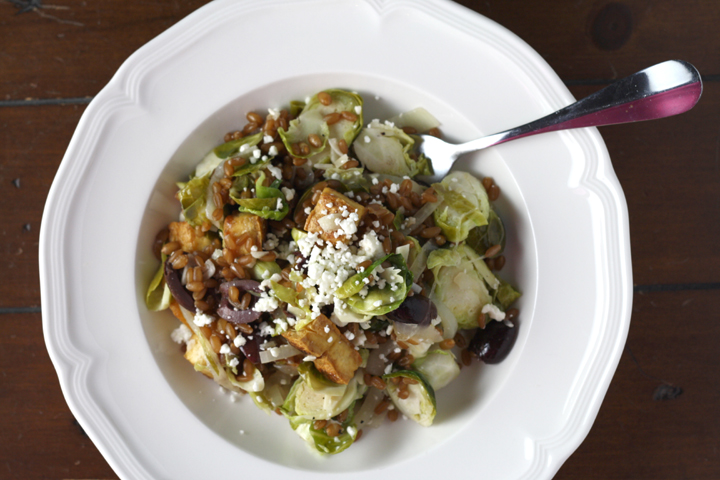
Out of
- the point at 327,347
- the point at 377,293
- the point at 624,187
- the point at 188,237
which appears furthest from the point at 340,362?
the point at 624,187

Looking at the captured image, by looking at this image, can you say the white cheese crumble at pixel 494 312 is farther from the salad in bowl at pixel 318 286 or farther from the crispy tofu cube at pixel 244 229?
the crispy tofu cube at pixel 244 229

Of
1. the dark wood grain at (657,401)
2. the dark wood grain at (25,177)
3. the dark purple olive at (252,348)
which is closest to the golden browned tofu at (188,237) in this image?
the dark purple olive at (252,348)

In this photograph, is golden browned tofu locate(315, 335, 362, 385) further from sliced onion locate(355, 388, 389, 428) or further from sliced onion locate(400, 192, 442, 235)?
sliced onion locate(400, 192, 442, 235)

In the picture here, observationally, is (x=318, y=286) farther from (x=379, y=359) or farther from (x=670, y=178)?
(x=670, y=178)

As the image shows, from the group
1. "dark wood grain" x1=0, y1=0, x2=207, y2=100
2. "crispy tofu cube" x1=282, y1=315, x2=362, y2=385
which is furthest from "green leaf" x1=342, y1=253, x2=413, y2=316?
"dark wood grain" x1=0, y1=0, x2=207, y2=100

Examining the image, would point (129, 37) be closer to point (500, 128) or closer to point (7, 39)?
point (7, 39)

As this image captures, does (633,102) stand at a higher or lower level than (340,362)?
higher
